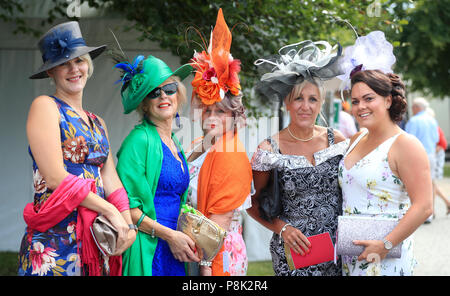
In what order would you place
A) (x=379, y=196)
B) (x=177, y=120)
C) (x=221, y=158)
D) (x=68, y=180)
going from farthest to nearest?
1. (x=177, y=120)
2. (x=221, y=158)
3. (x=379, y=196)
4. (x=68, y=180)

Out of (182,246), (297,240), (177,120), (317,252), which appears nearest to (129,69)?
(177,120)

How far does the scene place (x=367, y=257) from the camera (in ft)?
8.49

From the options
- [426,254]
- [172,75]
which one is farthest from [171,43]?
[426,254]

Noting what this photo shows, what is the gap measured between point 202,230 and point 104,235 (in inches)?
19.7

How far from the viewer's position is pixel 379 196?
2.62m

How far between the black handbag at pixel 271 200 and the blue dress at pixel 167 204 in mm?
538

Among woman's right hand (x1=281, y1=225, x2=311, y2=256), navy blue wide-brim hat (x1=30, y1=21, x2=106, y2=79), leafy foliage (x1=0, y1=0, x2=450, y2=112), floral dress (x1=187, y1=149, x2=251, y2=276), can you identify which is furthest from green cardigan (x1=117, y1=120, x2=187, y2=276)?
leafy foliage (x1=0, y1=0, x2=450, y2=112)

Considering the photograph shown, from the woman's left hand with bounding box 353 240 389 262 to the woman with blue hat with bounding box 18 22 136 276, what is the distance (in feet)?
3.97

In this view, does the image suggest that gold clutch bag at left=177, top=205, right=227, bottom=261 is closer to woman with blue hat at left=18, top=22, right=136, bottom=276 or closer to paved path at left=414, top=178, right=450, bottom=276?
woman with blue hat at left=18, top=22, right=136, bottom=276

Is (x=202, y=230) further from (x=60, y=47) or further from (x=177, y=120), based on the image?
(x=60, y=47)

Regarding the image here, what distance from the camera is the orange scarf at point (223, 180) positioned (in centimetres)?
269

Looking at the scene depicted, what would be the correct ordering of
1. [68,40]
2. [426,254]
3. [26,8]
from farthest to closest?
1. [426,254]
2. [26,8]
3. [68,40]
